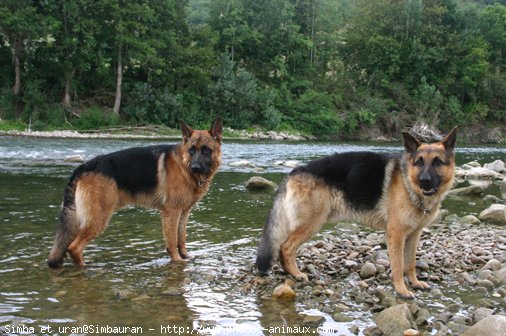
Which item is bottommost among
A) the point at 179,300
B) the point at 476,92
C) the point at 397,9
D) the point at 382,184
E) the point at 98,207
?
the point at 179,300

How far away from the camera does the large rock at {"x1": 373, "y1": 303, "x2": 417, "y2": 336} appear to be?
→ 4.62 m

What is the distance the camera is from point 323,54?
67.2 meters

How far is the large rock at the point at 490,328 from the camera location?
14.0 ft

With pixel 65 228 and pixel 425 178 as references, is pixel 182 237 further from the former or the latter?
pixel 425 178

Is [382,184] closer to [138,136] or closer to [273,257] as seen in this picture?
[273,257]

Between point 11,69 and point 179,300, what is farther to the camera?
point 11,69

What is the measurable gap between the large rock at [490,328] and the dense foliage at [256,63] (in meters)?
41.4

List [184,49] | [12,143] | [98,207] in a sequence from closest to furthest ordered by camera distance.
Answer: [98,207] → [12,143] → [184,49]

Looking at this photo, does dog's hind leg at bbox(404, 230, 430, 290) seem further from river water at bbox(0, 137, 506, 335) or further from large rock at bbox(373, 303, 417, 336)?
river water at bbox(0, 137, 506, 335)

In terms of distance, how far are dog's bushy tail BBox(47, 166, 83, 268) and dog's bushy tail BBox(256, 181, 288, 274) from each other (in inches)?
108

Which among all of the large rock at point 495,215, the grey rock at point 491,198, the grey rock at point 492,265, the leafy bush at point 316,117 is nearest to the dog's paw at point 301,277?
A: the grey rock at point 492,265

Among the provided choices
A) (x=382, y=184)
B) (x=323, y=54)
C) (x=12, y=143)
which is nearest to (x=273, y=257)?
(x=382, y=184)

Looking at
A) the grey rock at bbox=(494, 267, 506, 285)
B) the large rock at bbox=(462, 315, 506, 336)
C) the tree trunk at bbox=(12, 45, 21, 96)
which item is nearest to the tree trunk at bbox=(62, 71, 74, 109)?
the tree trunk at bbox=(12, 45, 21, 96)

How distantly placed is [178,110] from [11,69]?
1670 cm
